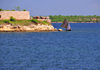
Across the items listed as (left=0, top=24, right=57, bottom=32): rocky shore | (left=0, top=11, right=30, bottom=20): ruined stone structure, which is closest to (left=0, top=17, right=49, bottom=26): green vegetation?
(left=0, top=24, right=57, bottom=32): rocky shore

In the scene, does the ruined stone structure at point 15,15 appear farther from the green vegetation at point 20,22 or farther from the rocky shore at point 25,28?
the rocky shore at point 25,28

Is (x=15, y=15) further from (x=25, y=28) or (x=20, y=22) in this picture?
(x=25, y=28)

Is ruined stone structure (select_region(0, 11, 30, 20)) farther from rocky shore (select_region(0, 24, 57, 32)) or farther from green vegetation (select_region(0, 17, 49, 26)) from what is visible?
rocky shore (select_region(0, 24, 57, 32))

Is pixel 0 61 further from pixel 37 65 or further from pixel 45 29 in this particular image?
pixel 45 29

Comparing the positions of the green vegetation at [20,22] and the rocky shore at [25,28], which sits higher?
the green vegetation at [20,22]

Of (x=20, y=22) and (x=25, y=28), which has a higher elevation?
(x=20, y=22)

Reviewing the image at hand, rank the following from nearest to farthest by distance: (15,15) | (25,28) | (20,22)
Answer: (25,28) → (20,22) → (15,15)

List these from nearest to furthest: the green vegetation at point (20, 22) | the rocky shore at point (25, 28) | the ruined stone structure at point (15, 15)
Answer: the rocky shore at point (25, 28) → the green vegetation at point (20, 22) → the ruined stone structure at point (15, 15)

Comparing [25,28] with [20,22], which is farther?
[20,22]

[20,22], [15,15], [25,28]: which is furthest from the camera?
[15,15]

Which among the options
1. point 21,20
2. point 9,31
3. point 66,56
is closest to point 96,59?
point 66,56

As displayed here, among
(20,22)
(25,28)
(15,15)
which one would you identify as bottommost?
(25,28)

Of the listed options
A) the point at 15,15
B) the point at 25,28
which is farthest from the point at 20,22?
the point at 15,15

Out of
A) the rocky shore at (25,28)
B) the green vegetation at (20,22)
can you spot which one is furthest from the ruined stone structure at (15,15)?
the rocky shore at (25,28)
